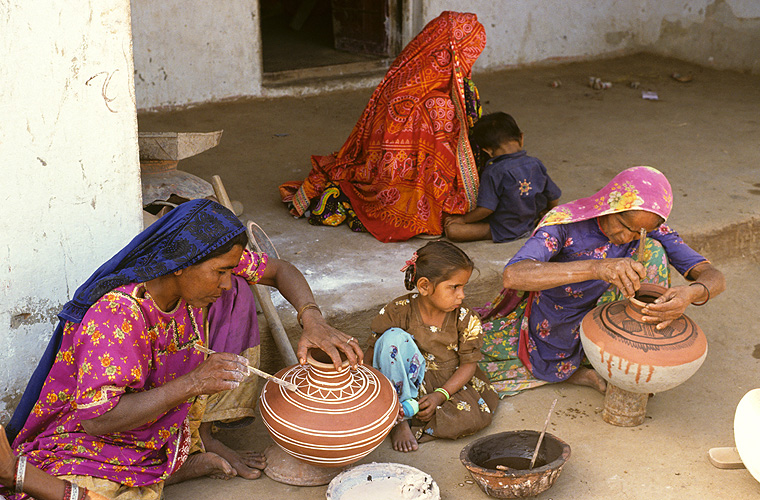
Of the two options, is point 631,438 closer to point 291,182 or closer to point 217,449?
point 217,449

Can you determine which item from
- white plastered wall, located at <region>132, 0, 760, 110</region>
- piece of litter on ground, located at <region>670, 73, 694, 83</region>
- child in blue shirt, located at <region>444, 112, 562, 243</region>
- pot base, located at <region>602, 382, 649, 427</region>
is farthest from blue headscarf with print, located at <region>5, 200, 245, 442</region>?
piece of litter on ground, located at <region>670, 73, 694, 83</region>

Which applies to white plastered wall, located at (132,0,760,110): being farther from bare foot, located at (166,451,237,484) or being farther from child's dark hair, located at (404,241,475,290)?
bare foot, located at (166,451,237,484)

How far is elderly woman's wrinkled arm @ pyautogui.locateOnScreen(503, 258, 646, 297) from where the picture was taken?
2963 millimetres

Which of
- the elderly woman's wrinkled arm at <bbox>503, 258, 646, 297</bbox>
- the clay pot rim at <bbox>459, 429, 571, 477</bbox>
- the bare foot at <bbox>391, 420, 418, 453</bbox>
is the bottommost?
the bare foot at <bbox>391, 420, 418, 453</bbox>

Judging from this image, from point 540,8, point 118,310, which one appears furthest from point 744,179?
point 118,310

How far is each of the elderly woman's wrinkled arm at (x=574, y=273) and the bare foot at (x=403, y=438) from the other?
0.71 metres

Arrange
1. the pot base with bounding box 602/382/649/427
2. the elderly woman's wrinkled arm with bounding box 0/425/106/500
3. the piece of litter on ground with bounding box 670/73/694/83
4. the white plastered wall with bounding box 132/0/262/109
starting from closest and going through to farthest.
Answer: the elderly woman's wrinkled arm with bounding box 0/425/106/500
the pot base with bounding box 602/382/649/427
the white plastered wall with bounding box 132/0/262/109
the piece of litter on ground with bounding box 670/73/694/83

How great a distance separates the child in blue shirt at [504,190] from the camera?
172 inches

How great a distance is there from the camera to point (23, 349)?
300 cm

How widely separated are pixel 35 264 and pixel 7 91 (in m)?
0.64

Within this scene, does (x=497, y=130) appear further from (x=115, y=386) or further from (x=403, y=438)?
(x=115, y=386)

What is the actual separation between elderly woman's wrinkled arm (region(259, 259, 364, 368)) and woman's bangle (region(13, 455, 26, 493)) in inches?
36.9

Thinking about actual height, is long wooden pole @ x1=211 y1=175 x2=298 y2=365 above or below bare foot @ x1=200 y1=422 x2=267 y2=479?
above

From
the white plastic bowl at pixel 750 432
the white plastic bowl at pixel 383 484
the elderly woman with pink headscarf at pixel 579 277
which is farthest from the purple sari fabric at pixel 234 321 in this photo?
the white plastic bowl at pixel 750 432
